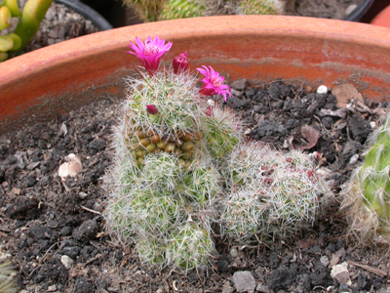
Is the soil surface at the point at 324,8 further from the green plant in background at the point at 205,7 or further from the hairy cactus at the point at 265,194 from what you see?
the hairy cactus at the point at 265,194

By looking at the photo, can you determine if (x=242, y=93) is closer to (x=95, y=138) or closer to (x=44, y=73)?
(x=95, y=138)

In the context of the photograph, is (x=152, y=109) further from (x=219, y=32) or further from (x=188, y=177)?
(x=219, y=32)

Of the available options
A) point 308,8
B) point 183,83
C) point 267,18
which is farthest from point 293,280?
point 308,8

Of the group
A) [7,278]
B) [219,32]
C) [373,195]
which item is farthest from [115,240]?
[219,32]

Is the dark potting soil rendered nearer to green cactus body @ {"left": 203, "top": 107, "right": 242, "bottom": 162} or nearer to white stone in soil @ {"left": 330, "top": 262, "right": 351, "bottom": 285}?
white stone in soil @ {"left": 330, "top": 262, "right": 351, "bottom": 285}

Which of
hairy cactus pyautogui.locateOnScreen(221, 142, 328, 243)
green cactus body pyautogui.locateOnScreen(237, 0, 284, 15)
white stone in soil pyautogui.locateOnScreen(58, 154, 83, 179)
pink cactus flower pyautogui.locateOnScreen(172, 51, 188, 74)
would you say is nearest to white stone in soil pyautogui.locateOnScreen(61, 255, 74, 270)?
white stone in soil pyautogui.locateOnScreen(58, 154, 83, 179)
